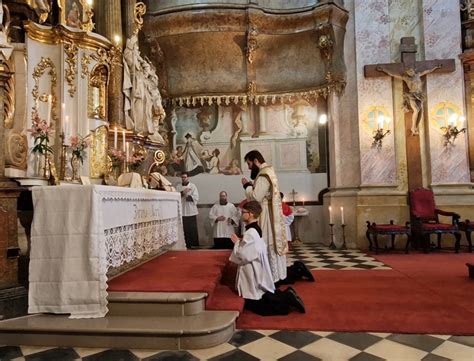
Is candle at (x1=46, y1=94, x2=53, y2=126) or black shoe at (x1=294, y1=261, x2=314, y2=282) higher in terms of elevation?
candle at (x1=46, y1=94, x2=53, y2=126)

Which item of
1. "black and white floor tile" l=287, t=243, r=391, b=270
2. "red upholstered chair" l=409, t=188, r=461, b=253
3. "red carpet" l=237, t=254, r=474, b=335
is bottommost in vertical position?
"black and white floor tile" l=287, t=243, r=391, b=270

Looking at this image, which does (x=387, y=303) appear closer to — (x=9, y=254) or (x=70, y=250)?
(x=70, y=250)

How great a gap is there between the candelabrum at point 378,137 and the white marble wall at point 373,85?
0.09 m

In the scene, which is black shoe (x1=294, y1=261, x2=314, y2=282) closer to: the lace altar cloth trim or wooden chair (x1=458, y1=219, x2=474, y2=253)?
the lace altar cloth trim

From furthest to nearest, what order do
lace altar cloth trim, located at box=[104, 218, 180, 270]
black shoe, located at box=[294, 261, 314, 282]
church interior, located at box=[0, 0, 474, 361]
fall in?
black shoe, located at box=[294, 261, 314, 282], lace altar cloth trim, located at box=[104, 218, 180, 270], church interior, located at box=[0, 0, 474, 361]

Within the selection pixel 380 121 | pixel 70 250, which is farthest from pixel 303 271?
pixel 380 121

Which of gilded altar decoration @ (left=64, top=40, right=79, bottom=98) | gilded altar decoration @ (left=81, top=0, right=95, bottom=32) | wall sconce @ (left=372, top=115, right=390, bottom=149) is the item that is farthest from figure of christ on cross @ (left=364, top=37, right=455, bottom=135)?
gilded altar decoration @ (left=64, top=40, right=79, bottom=98)

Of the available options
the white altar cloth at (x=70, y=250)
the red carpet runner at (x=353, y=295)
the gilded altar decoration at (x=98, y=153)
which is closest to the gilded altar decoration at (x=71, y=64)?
the gilded altar decoration at (x=98, y=153)

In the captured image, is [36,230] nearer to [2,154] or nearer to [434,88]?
[2,154]

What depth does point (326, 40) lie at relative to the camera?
32.1 feet

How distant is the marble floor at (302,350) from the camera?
298cm

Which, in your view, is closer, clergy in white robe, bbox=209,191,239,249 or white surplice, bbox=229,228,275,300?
white surplice, bbox=229,228,275,300

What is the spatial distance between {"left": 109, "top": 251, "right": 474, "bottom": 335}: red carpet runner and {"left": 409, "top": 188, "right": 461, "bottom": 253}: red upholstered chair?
1893 millimetres

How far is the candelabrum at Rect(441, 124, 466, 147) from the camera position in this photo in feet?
28.5
